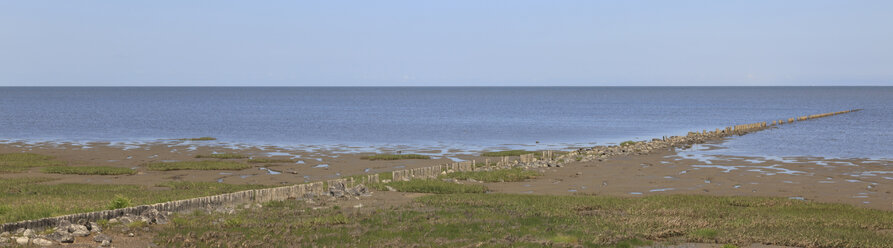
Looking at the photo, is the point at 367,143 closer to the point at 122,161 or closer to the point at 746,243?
the point at 122,161

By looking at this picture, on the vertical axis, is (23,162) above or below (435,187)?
below

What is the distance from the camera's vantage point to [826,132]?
272 feet

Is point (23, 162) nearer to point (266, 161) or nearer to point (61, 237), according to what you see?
point (266, 161)

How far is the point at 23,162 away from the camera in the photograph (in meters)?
49.3

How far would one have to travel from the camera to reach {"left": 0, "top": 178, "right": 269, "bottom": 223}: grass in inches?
964

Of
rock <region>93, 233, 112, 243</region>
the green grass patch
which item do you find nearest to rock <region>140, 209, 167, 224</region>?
rock <region>93, 233, 112, 243</region>

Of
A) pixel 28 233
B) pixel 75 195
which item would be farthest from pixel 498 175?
pixel 28 233

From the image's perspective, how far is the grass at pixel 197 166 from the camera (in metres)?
46.2

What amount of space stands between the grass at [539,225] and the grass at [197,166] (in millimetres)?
20263

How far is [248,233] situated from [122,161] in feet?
113

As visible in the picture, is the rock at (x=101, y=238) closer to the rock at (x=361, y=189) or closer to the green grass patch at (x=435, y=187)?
the rock at (x=361, y=189)

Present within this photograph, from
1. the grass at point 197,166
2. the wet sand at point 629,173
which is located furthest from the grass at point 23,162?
the grass at point 197,166

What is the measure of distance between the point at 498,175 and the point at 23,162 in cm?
3127

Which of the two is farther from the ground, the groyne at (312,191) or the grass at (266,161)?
the groyne at (312,191)
